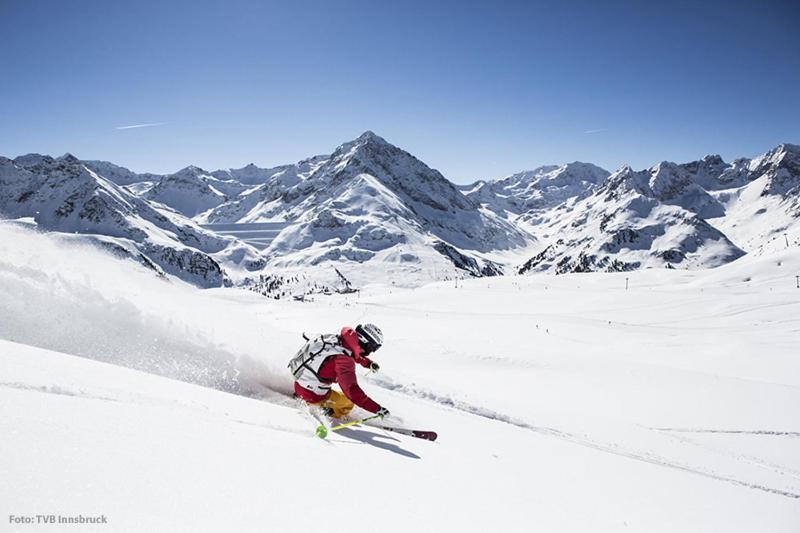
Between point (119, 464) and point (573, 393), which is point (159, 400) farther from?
point (573, 393)

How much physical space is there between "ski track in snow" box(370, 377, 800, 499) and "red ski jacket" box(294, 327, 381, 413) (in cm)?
347

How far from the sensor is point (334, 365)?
741 centimetres

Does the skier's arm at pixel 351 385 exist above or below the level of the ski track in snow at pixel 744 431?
above

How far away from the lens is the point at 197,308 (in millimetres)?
10172

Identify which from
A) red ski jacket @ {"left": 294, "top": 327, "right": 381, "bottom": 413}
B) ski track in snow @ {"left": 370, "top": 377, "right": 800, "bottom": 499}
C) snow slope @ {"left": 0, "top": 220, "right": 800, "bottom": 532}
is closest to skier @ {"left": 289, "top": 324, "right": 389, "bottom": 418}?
red ski jacket @ {"left": 294, "top": 327, "right": 381, "bottom": 413}

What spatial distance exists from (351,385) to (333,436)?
1.03m

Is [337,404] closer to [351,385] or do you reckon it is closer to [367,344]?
[351,385]

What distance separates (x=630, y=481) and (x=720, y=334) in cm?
2166

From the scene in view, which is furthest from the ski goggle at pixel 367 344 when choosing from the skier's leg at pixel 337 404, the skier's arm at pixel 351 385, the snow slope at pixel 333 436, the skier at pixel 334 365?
the snow slope at pixel 333 436

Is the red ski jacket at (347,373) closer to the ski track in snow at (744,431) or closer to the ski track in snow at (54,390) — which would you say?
the ski track in snow at (54,390)

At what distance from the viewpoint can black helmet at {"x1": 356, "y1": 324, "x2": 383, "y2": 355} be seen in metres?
7.37

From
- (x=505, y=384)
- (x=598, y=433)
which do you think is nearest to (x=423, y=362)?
(x=505, y=384)

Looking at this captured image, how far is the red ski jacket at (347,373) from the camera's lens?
698 centimetres

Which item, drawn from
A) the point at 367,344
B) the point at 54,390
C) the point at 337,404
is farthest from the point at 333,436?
the point at 54,390
